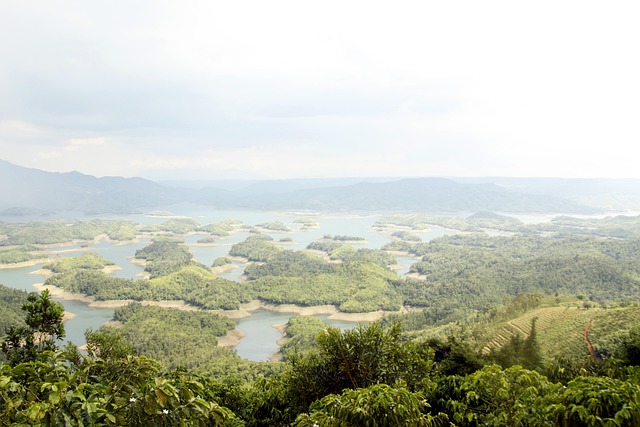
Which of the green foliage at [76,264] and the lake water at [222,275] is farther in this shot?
the green foliage at [76,264]

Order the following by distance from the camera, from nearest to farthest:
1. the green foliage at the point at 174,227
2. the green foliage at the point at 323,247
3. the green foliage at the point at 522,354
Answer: the green foliage at the point at 522,354 < the green foliage at the point at 323,247 < the green foliage at the point at 174,227

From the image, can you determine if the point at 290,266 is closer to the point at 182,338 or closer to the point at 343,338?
the point at 182,338

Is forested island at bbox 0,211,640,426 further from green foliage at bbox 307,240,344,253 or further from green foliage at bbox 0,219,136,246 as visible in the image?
green foliage at bbox 0,219,136,246

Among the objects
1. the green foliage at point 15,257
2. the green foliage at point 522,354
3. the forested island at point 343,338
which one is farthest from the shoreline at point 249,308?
the green foliage at point 15,257

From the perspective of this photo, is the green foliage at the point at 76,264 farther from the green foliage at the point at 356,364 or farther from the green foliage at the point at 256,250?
the green foliage at the point at 356,364

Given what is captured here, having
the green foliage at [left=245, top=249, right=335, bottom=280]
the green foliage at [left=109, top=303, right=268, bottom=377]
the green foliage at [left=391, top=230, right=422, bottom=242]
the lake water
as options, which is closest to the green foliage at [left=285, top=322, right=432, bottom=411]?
the green foliage at [left=109, top=303, right=268, bottom=377]

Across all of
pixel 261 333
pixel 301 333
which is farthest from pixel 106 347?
pixel 261 333

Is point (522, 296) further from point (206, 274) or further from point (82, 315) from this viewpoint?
point (82, 315)

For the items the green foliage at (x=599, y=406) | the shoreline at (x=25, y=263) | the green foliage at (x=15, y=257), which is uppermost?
the green foliage at (x=599, y=406)
